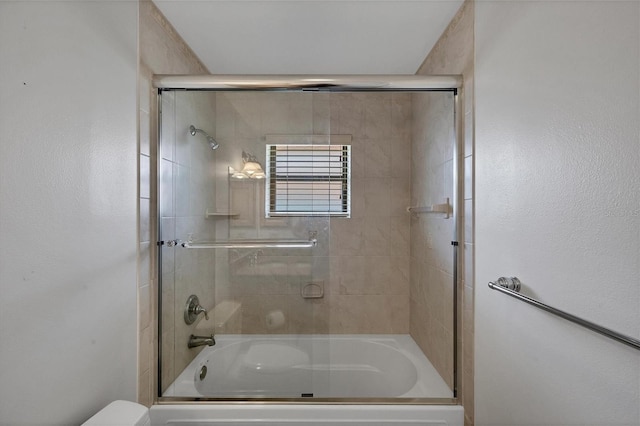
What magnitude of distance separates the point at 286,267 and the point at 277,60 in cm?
135

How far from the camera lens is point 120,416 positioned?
105 cm

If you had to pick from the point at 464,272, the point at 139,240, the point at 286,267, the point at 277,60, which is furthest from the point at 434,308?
the point at 277,60

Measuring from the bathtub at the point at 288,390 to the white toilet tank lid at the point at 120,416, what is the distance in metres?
0.38

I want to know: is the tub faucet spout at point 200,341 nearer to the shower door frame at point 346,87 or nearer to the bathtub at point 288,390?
the bathtub at point 288,390

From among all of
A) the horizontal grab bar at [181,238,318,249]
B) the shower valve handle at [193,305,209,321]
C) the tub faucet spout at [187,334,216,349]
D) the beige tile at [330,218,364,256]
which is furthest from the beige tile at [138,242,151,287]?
the beige tile at [330,218,364,256]

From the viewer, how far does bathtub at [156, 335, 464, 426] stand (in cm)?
142

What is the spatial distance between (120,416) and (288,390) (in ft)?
2.42

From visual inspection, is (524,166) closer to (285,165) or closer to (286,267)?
(285,165)

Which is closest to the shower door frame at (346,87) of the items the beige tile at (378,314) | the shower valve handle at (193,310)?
the shower valve handle at (193,310)

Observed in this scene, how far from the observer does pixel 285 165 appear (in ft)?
5.00

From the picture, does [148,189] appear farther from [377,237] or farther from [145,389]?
[377,237]

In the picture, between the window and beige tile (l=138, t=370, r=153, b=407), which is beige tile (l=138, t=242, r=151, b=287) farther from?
the window

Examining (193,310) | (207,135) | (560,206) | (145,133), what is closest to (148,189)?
(145,133)

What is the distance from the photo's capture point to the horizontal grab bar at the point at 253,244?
60.3 inches
